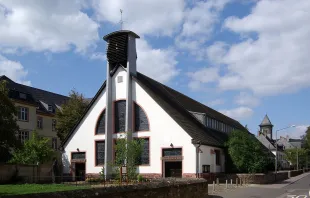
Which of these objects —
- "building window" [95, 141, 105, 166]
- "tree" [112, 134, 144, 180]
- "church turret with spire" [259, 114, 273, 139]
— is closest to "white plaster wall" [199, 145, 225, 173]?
"tree" [112, 134, 144, 180]

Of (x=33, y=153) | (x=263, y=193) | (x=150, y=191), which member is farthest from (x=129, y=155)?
(x=150, y=191)

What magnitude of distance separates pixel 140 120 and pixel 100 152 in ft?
19.8

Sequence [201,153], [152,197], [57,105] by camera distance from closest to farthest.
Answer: [152,197] → [201,153] → [57,105]

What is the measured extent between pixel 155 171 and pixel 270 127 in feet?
311

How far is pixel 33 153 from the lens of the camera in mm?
43281

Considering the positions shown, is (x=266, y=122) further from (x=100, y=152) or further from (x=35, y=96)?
(x=100, y=152)

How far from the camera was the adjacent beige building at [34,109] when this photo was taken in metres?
54.9

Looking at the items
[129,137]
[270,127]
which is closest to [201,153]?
A: [129,137]

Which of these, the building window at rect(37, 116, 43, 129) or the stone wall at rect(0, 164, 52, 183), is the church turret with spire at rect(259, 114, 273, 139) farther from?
the stone wall at rect(0, 164, 52, 183)

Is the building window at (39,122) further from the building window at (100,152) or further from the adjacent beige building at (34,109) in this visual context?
the building window at (100,152)

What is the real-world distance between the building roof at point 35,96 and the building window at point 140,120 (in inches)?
796

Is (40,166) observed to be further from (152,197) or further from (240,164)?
(152,197)

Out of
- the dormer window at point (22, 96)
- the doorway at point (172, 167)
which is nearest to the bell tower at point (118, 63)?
the doorway at point (172, 167)

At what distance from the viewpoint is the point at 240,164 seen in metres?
43.4
